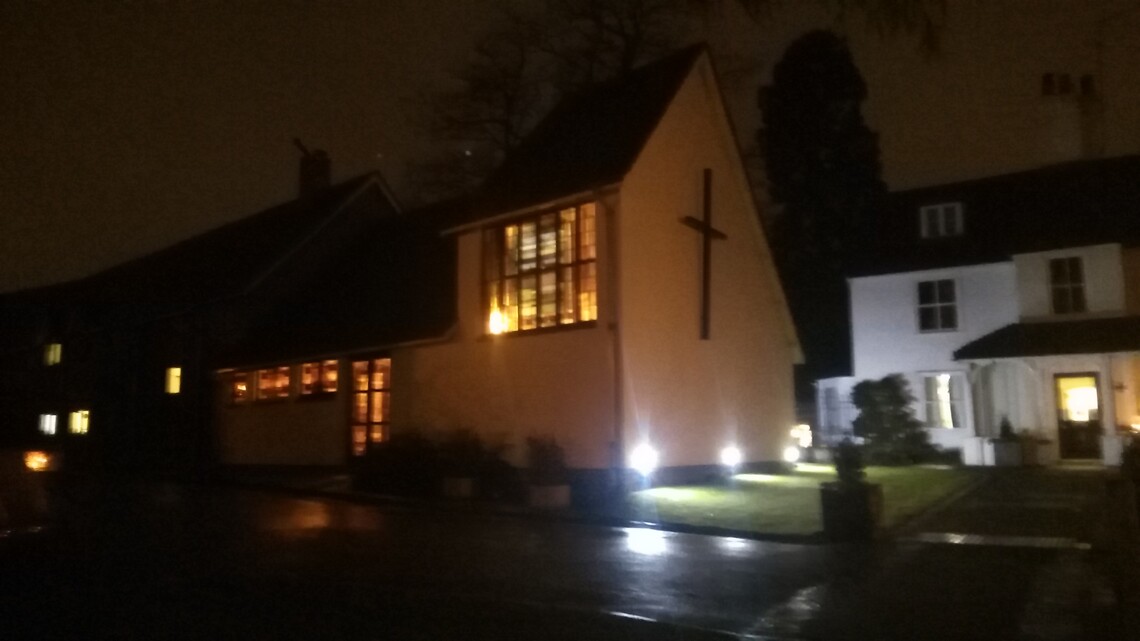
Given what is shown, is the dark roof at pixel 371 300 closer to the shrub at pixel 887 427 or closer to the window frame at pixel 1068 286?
the shrub at pixel 887 427

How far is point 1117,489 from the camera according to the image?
14.4 meters

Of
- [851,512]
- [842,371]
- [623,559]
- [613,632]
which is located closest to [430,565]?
[623,559]

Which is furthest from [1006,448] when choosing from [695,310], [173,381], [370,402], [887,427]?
[173,381]

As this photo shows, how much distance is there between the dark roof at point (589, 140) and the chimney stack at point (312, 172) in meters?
16.6

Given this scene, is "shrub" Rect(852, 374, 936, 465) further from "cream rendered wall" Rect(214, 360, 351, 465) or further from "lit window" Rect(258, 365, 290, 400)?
"lit window" Rect(258, 365, 290, 400)

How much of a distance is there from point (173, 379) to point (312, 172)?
35.7 ft

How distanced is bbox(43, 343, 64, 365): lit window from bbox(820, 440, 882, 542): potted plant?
33628 mm

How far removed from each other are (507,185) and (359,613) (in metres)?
14.8

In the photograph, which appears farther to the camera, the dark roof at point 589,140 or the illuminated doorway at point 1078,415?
the illuminated doorway at point 1078,415

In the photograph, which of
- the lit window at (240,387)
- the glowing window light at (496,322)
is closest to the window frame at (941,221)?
the glowing window light at (496,322)

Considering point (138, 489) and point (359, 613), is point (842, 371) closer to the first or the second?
point (138, 489)

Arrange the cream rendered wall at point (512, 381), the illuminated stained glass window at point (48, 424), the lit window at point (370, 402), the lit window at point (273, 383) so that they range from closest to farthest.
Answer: the cream rendered wall at point (512, 381) → the lit window at point (370, 402) → the lit window at point (273, 383) → the illuminated stained glass window at point (48, 424)

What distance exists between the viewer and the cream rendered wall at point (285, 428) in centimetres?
2542

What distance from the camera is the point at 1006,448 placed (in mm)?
25094
